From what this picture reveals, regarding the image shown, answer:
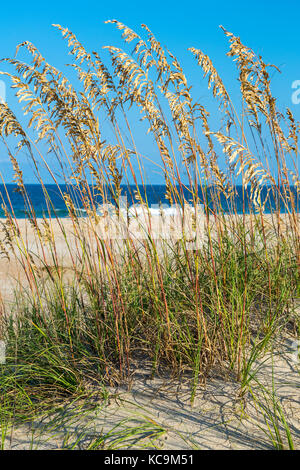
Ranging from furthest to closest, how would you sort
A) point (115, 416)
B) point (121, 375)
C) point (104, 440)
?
point (121, 375)
point (115, 416)
point (104, 440)

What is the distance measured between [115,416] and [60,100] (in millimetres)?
1990

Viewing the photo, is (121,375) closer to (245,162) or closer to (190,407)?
(190,407)

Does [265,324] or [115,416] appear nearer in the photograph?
[115,416]

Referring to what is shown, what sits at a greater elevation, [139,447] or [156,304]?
[156,304]

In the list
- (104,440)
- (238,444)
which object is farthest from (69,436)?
(238,444)

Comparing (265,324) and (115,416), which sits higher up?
(265,324)

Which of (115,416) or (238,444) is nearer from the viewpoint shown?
(238,444)

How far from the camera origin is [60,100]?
2.66 meters

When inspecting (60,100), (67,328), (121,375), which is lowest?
(121,375)

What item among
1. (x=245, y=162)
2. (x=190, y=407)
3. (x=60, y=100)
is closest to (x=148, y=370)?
(x=190, y=407)
